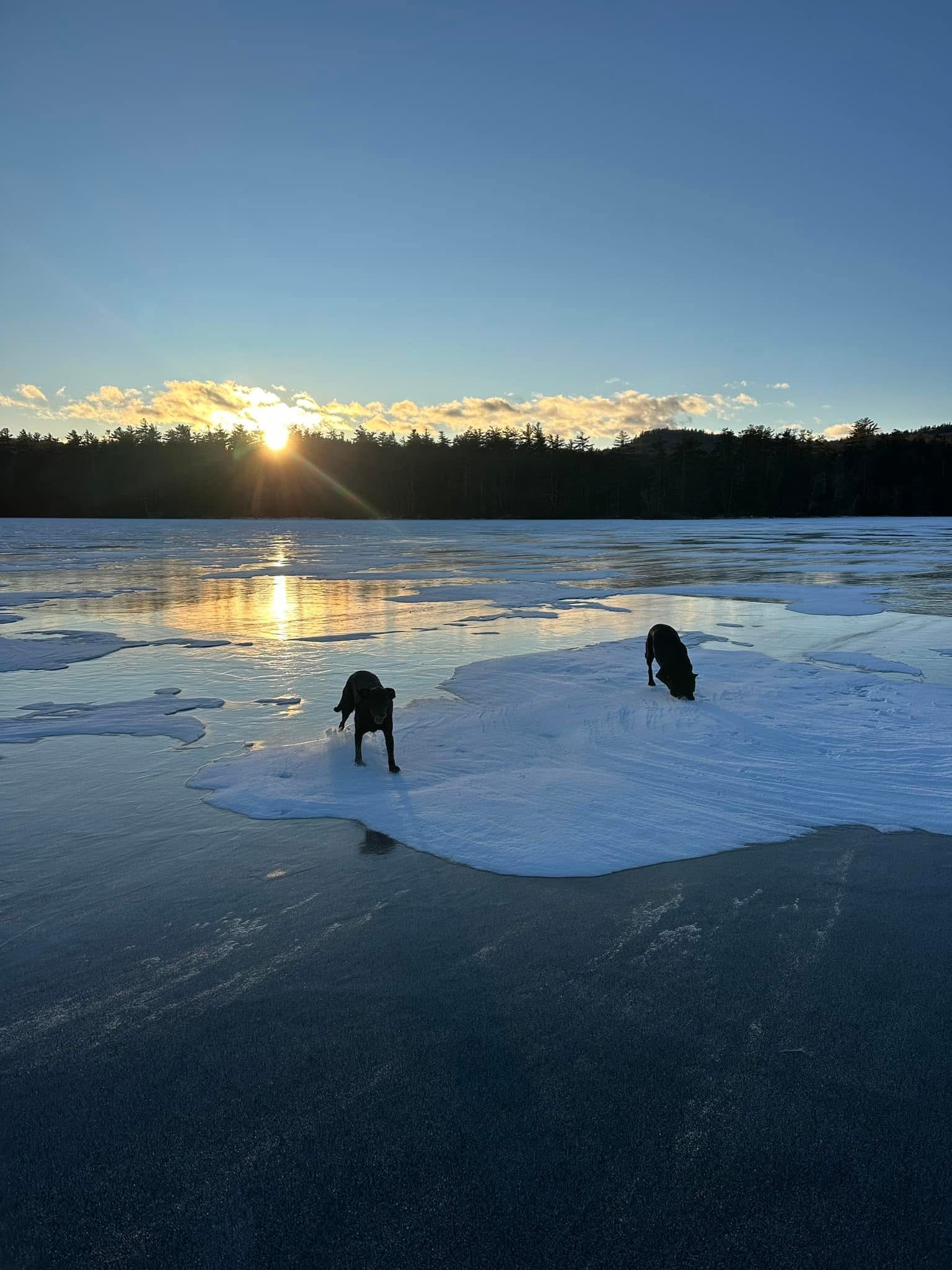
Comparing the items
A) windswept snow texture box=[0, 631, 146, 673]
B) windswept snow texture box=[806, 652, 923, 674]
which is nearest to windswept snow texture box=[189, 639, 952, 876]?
windswept snow texture box=[806, 652, 923, 674]

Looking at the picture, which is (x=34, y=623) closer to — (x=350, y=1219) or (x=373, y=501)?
(x=350, y=1219)

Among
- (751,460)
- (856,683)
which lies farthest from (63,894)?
(751,460)

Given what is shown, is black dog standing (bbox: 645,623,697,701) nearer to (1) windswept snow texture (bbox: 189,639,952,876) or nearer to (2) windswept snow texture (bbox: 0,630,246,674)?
(1) windswept snow texture (bbox: 189,639,952,876)

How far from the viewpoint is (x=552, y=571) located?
81.4ft

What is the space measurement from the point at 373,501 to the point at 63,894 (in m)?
131

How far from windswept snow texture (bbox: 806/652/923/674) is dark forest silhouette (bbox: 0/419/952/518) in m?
109

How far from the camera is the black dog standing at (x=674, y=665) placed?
7.88 m

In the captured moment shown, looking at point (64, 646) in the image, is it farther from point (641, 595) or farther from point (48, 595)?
point (641, 595)

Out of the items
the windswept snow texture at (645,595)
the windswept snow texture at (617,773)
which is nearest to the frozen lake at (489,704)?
the windswept snow texture at (617,773)

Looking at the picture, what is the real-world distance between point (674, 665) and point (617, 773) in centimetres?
251

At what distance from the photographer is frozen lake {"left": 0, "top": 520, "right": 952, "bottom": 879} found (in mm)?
4973

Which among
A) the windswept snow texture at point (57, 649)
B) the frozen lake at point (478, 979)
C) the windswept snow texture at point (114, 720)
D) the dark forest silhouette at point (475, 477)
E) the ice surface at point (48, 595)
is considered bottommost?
the frozen lake at point (478, 979)

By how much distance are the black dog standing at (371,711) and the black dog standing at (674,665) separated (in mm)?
3545

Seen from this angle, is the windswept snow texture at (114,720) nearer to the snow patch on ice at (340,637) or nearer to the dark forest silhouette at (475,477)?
the snow patch on ice at (340,637)
